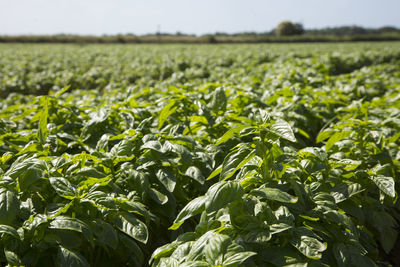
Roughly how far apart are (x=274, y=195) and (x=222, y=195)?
0.77ft

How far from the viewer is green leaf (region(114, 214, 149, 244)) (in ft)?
4.96

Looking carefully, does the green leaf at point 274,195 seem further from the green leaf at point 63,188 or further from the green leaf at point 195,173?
the green leaf at point 63,188

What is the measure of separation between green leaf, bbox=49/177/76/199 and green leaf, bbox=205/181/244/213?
0.65m

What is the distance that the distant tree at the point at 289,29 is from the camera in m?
65.2

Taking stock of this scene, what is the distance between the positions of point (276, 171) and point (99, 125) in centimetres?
152

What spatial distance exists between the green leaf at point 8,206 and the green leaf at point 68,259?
25 cm

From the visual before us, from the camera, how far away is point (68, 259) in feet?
4.47

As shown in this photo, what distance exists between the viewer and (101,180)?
5.42 ft

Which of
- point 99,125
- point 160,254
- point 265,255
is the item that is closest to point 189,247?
point 160,254

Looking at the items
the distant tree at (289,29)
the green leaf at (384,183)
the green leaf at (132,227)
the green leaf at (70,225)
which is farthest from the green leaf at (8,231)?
the distant tree at (289,29)

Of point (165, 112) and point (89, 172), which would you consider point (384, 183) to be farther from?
point (89, 172)

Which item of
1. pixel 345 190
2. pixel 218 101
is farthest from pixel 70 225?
pixel 218 101

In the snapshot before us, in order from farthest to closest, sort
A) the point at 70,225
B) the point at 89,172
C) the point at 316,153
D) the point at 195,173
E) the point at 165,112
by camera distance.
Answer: the point at 165,112 < the point at 195,173 < the point at 316,153 < the point at 89,172 < the point at 70,225

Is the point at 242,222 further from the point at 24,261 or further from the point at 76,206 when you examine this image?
the point at 24,261
